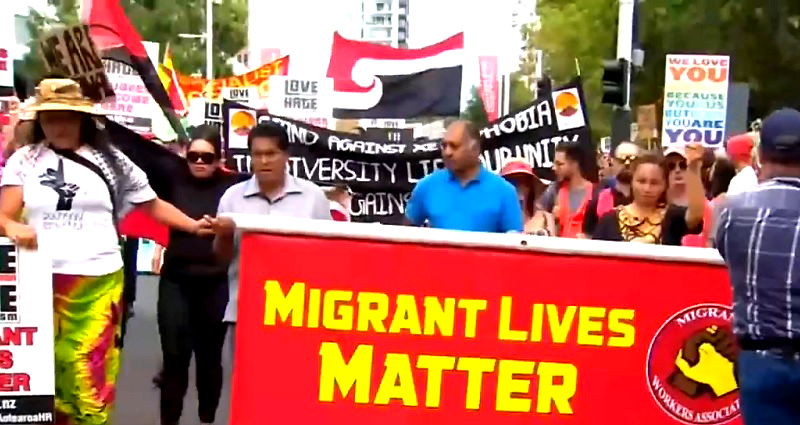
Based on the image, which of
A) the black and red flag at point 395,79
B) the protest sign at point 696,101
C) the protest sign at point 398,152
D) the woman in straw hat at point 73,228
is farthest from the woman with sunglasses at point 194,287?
the protest sign at point 696,101

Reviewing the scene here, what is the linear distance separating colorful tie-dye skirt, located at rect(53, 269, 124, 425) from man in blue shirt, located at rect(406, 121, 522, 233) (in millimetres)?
1660

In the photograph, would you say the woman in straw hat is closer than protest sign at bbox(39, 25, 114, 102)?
Yes

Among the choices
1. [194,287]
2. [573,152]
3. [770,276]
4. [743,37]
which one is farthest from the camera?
[743,37]

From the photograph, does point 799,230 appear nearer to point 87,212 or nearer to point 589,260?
point 589,260

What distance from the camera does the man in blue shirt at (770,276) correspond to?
4.98 metres

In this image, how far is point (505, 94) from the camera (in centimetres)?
6650

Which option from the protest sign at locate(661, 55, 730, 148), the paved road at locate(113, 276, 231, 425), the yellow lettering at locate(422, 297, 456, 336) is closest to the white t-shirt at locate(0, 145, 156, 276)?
the yellow lettering at locate(422, 297, 456, 336)

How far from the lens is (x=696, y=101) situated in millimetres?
19141

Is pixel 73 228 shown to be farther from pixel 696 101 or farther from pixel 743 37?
pixel 743 37

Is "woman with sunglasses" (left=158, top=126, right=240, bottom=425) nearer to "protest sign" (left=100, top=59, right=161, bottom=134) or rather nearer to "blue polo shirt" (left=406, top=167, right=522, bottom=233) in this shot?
"blue polo shirt" (left=406, top=167, right=522, bottom=233)

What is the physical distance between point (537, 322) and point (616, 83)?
54.3 ft

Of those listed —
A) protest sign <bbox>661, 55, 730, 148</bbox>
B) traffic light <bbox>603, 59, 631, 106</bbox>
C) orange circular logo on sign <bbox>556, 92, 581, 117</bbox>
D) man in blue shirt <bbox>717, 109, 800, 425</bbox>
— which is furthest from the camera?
traffic light <bbox>603, 59, 631, 106</bbox>

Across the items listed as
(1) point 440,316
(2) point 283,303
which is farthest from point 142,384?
(1) point 440,316

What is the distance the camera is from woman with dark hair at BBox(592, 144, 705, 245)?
770cm
